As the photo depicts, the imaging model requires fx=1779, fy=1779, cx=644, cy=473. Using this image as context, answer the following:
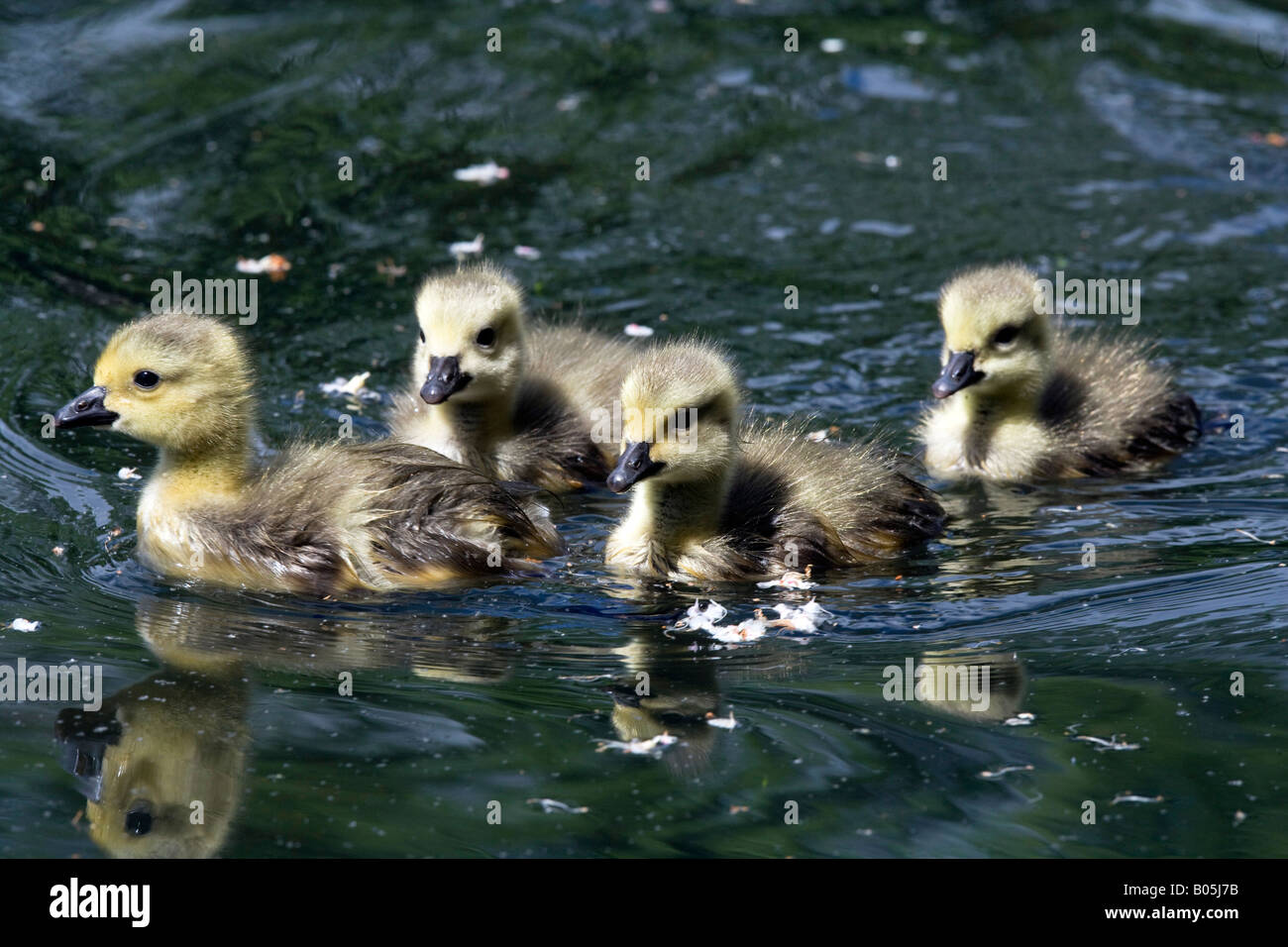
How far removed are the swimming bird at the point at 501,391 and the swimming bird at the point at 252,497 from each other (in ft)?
2.29

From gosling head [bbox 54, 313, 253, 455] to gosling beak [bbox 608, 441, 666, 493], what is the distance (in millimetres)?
1514

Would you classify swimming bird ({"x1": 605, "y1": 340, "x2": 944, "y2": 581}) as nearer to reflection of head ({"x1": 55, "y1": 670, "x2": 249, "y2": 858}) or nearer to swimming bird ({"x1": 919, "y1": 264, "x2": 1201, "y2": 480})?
swimming bird ({"x1": 919, "y1": 264, "x2": 1201, "y2": 480})

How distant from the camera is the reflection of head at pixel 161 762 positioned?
4.73m

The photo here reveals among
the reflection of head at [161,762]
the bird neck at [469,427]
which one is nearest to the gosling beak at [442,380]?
the bird neck at [469,427]

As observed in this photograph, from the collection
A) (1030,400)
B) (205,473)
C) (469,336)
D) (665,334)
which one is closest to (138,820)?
(205,473)

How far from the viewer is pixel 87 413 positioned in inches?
256

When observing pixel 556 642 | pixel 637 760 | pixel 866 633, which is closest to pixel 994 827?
pixel 637 760

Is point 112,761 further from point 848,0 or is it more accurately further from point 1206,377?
point 848,0

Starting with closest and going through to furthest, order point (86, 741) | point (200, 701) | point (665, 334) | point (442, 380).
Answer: point (86, 741) < point (200, 701) < point (442, 380) < point (665, 334)

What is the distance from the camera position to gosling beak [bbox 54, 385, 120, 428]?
21.3 ft

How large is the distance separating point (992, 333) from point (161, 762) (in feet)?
13.8

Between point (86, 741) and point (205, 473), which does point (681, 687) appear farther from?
point (205, 473)

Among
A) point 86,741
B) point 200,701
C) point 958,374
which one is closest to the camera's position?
point 86,741

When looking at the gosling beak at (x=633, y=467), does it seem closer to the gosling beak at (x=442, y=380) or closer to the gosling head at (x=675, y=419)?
the gosling head at (x=675, y=419)
